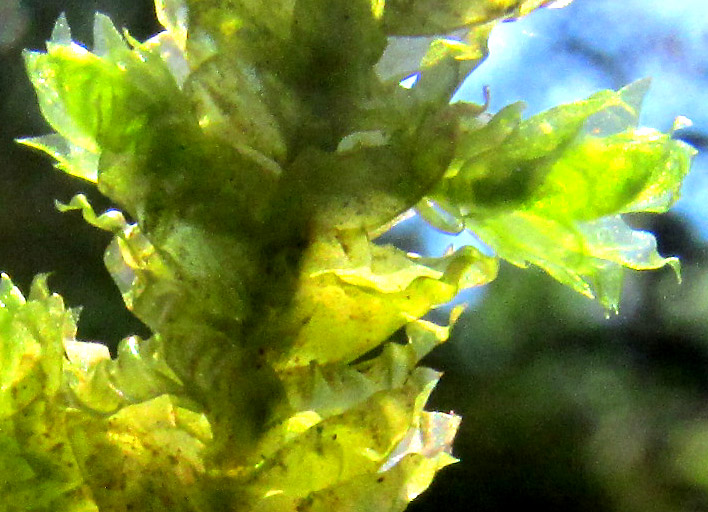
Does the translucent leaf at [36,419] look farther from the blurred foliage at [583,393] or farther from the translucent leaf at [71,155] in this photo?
the blurred foliage at [583,393]

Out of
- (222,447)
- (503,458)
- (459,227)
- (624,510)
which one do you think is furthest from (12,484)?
(624,510)

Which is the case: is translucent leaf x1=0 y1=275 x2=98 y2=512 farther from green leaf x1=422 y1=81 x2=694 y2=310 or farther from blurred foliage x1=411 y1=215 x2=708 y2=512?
blurred foliage x1=411 y1=215 x2=708 y2=512

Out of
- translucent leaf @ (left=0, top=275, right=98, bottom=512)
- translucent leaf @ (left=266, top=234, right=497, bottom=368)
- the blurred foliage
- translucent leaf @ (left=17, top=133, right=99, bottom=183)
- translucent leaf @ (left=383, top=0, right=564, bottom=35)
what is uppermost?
translucent leaf @ (left=383, top=0, right=564, bottom=35)

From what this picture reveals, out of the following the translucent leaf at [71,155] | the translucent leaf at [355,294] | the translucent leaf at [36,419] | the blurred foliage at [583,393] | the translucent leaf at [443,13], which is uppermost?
the translucent leaf at [443,13]

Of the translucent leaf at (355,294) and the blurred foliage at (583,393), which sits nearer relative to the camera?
the translucent leaf at (355,294)

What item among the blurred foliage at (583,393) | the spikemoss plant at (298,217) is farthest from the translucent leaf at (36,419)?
the blurred foliage at (583,393)

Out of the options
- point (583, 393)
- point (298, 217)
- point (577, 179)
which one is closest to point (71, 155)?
point (298, 217)

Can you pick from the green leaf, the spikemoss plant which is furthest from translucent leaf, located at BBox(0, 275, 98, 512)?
the green leaf

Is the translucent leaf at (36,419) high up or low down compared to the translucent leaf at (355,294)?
down

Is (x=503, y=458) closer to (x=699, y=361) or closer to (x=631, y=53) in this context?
(x=699, y=361)

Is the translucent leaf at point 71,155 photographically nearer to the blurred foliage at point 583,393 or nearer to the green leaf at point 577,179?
the green leaf at point 577,179
